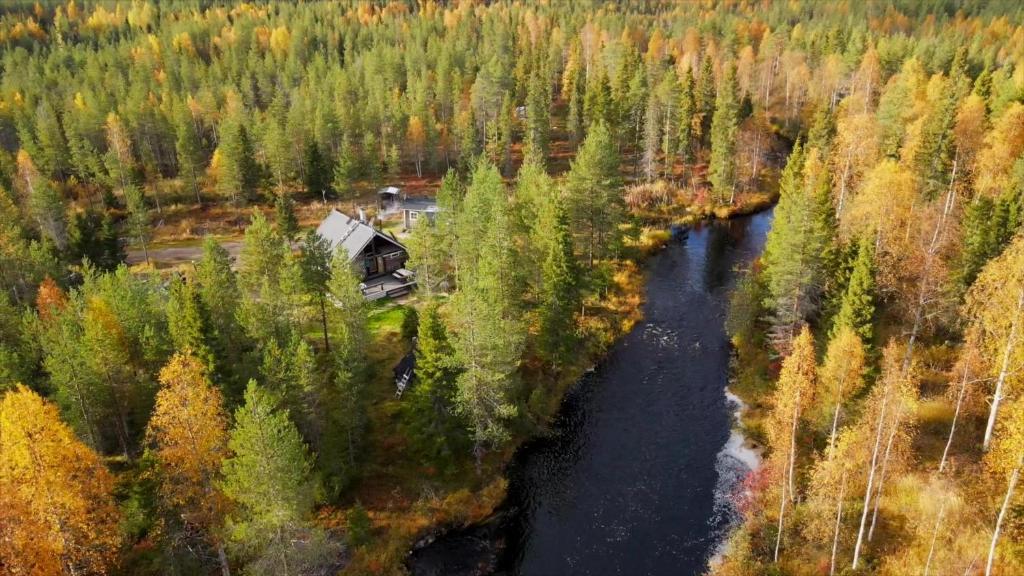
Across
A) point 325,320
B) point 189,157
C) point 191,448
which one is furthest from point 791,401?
point 189,157

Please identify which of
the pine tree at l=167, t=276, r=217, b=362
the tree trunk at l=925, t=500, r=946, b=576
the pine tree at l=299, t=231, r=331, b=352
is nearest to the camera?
the tree trunk at l=925, t=500, r=946, b=576

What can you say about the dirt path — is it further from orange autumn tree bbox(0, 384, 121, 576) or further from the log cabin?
orange autumn tree bbox(0, 384, 121, 576)

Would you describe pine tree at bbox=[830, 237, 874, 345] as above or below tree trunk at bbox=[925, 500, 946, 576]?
above

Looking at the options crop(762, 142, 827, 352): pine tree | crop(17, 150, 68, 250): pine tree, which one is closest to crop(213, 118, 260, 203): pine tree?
crop(17, 150, 68, 250): pine tree

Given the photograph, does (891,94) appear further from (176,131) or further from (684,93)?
(176,131)

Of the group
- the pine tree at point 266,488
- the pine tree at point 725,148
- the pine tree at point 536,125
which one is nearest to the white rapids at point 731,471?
the pine tree at point 266,488

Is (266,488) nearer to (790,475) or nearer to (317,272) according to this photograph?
(790,475)

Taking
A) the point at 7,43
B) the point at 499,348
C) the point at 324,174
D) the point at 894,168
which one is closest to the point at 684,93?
the point at 894,168
